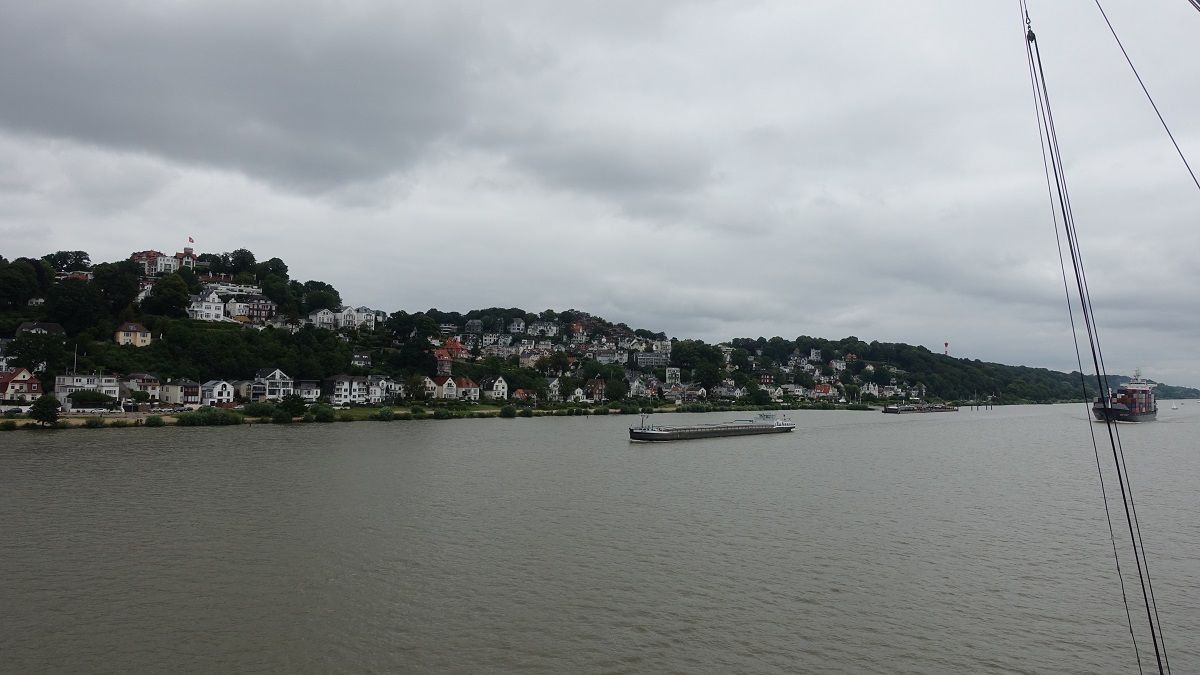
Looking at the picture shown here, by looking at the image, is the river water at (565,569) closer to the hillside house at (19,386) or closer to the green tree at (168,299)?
the hillside house at (19,386)

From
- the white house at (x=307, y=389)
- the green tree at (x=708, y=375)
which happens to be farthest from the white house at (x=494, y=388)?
the green tree at (x=708, y=375)

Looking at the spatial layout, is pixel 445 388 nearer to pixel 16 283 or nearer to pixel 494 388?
pixel 494 388

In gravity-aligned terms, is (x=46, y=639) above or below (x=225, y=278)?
below

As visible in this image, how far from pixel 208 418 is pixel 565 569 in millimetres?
Answer: 41548

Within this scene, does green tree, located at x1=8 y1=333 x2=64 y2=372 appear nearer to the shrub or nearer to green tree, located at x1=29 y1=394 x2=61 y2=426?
green tree, located at x1=29 y1=394 x2=61 y2=426

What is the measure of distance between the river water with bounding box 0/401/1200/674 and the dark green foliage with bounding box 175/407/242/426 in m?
17.0

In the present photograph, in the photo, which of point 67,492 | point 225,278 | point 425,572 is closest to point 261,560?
point 425,572

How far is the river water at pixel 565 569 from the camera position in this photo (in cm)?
1062

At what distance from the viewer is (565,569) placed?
578 inches

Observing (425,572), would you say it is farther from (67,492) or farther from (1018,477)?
(1018,477)

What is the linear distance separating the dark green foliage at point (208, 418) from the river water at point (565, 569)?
17.0m

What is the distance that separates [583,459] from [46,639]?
24.5m

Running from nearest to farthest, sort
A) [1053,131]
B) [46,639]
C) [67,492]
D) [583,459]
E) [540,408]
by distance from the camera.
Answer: [1053,131], [46,639], [67,492], [583,459], [540,408]

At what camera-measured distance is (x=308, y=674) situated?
9688 mm
